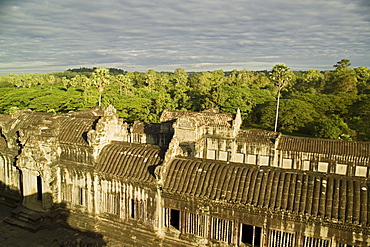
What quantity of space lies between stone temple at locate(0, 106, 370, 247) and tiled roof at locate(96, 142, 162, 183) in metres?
0.06

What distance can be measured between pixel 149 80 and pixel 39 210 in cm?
8130

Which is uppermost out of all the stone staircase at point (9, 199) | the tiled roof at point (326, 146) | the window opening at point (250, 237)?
the tiled roof at point (326, 146)

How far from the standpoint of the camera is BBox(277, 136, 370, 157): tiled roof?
2620 cm

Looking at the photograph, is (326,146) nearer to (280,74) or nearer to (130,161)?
(130,161)

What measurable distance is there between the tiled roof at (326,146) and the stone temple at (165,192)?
13.1 meters

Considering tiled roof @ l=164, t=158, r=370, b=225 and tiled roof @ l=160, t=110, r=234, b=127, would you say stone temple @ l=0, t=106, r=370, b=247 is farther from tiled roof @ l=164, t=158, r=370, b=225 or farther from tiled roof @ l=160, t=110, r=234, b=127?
tiled roof @ l=160, t=110, r=234, b=127

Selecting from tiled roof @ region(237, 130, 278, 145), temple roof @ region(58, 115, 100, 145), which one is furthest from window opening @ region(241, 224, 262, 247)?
tiled roof @ region(237, 130, 278, 145)

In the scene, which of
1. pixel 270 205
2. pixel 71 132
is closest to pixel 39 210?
pixel 71 132

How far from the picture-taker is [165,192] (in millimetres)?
14195

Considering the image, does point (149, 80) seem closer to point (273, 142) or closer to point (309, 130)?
point (309, 130)

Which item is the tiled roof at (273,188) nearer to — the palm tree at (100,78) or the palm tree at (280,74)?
the palm tree at (280,74)

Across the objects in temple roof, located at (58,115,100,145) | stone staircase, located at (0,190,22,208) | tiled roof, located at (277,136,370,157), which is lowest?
stone staircase, located at (0,190,22,208)

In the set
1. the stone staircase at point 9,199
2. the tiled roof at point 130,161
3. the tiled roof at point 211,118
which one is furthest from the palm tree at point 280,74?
the stone staircase at point 9,199

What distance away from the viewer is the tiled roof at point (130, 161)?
15125 millimetres
